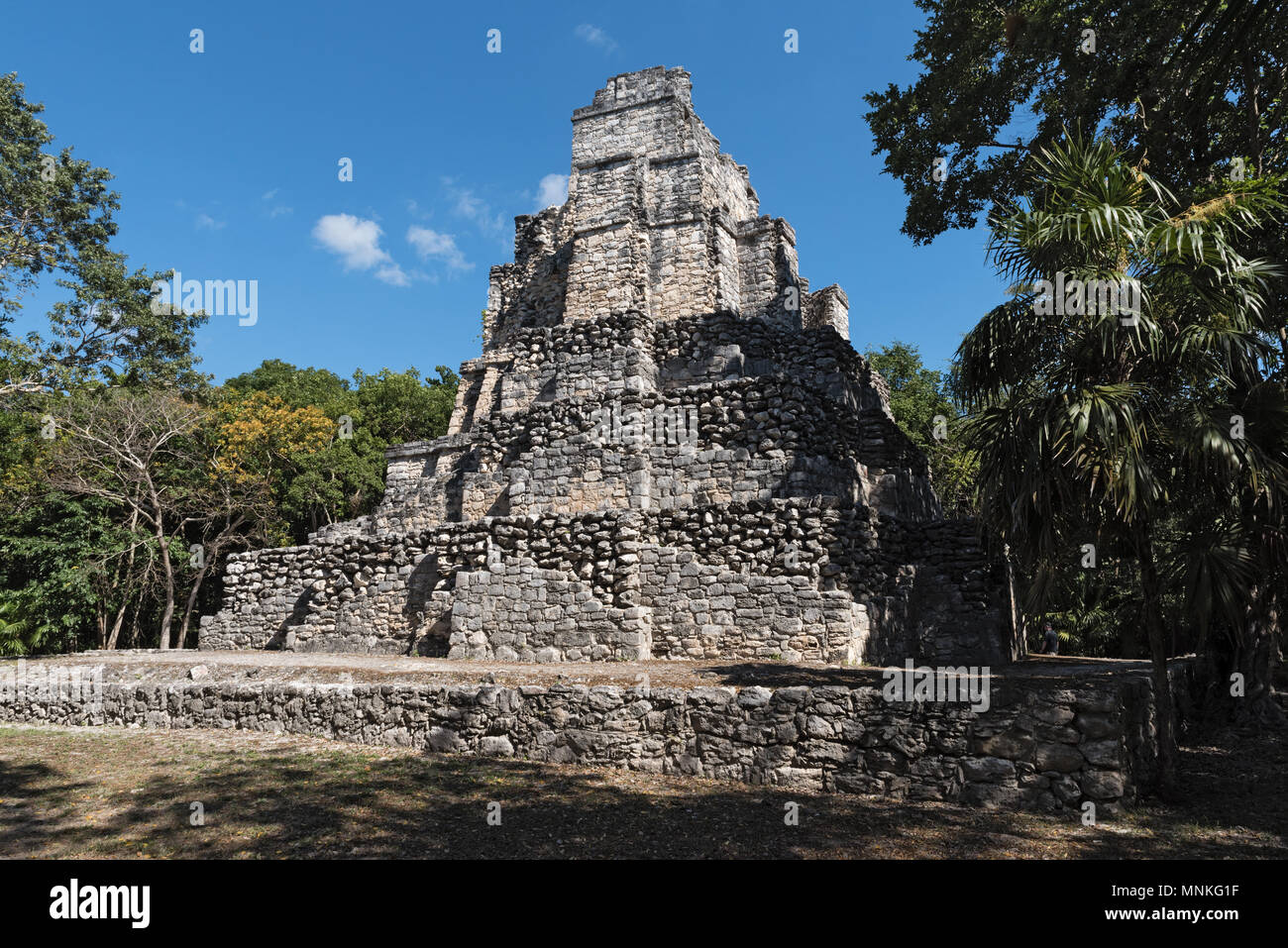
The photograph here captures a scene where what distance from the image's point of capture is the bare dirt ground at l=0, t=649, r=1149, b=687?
8438 millimetres

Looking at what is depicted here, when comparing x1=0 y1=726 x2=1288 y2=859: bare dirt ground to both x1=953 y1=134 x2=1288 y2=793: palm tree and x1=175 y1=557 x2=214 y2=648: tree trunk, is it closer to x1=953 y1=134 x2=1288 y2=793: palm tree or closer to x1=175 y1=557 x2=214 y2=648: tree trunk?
x1=953 y1=134 x2=1288 y2=793: palm tree

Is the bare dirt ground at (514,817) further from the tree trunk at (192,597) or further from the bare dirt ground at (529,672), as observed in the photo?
the tree trunk at (192,597)

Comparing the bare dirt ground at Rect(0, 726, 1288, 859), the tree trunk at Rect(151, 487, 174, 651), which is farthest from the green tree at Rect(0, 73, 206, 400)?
the bare dirt ground at Rect(0, 726, 1288, 859)

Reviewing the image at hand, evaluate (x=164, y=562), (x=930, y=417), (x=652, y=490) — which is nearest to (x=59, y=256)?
(x=164, y=562)

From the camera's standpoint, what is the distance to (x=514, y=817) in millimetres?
5984

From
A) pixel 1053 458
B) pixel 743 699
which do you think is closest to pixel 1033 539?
pixel 1053 458

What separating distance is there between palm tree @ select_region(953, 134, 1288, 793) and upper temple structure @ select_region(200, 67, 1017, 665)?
4.37m

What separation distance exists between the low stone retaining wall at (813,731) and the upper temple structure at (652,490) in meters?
3.42

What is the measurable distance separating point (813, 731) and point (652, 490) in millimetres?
7983

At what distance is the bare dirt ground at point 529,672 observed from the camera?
844 cm

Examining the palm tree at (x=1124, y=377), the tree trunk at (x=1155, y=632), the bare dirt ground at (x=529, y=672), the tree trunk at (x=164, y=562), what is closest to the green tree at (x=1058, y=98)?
the palm tree at (x=1124, y=377)

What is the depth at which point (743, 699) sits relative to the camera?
7.09 m

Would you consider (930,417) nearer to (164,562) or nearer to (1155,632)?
(1155,632)
